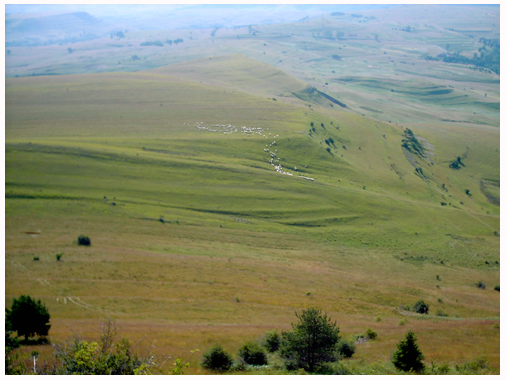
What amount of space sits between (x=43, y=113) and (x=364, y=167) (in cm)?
11175

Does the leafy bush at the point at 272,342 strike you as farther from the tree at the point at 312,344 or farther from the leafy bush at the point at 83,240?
the leafy bush at the point at 83,240

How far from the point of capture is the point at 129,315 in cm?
4356

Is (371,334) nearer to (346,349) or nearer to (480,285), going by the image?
(346,349)

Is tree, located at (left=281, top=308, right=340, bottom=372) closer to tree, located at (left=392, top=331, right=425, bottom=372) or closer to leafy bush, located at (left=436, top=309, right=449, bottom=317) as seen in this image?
tree, located at (left=392, top=331, right=425, bottom=372)

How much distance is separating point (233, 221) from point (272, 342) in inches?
1929

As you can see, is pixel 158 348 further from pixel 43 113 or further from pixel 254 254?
pixel 43 113

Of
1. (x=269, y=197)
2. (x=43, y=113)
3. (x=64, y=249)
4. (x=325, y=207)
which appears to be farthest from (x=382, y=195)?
(x=43, y=113)

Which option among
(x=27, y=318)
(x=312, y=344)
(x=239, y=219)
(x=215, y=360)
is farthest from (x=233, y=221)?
(x=312, y=344)

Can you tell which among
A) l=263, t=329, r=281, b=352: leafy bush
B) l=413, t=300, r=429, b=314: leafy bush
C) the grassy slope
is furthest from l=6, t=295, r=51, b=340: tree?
l=413, t=300, r=429, b=314: leafy bush

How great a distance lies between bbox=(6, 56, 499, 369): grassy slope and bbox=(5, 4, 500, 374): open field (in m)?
0.41

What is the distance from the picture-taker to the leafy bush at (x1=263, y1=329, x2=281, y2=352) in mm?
33781

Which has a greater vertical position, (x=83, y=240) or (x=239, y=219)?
(x=239, y=219)

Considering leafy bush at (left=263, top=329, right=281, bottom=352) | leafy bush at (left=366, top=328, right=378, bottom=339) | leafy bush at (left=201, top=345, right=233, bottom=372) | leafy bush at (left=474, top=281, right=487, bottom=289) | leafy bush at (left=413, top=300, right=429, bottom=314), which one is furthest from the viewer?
leafy bush at (left=474, top=281, right=487, bottom=289)

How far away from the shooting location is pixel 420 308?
47.5 metres
